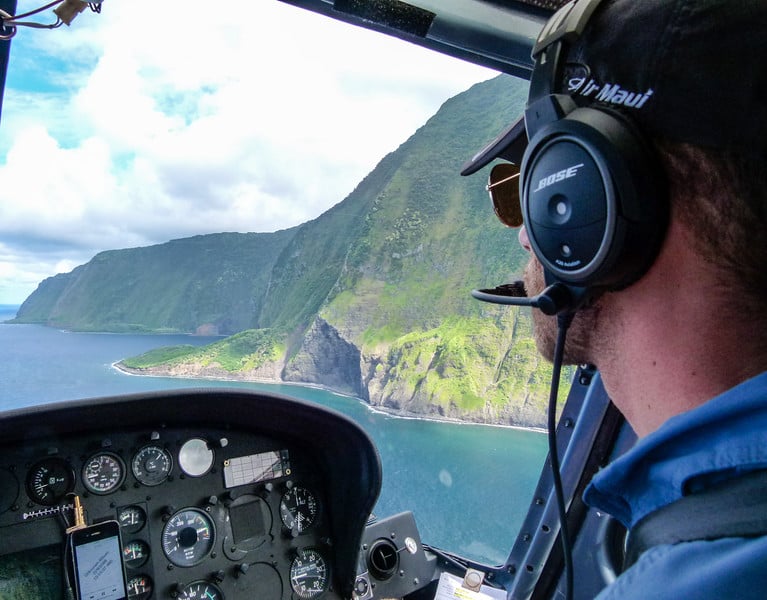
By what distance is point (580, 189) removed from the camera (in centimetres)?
82

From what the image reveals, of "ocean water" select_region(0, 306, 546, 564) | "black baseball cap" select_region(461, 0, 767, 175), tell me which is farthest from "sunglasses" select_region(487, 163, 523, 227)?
"ocean water" select_region(0, 306, 546, 564)

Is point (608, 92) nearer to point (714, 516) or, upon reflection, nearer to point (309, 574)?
point (714, 516)

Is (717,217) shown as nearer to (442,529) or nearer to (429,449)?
(429,449)

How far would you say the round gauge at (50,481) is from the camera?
1997 mm

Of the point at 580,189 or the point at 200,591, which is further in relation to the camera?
the point at 200,591

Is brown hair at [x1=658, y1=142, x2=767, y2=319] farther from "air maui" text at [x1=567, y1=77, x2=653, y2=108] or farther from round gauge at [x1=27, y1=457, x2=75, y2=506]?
round gauge at [x1=27, y1=457, x2=75, y2=506]

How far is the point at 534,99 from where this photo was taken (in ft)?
3.02

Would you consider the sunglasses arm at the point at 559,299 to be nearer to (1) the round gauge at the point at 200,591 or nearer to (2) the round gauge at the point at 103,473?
(2) the round gauge at the point at 103,473

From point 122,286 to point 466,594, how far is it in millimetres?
1887

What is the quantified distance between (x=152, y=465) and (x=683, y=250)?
197 cm

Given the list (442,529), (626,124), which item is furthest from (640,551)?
(442,529)

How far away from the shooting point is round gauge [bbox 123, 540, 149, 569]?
83.9 inches

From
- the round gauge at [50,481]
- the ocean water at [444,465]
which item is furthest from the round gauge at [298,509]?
the round gauge at [50,481]

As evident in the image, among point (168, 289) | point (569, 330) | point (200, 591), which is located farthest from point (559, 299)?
point (168, 289)
